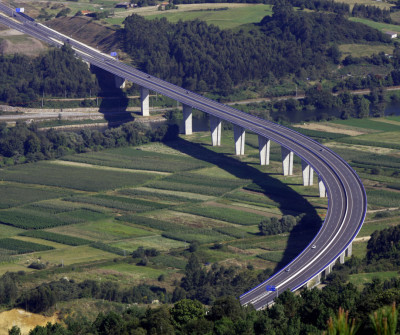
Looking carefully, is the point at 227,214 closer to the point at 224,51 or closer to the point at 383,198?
the point at 383,198

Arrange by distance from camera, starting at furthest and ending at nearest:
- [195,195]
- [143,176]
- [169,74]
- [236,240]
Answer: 1. [169,74]
2. [143,176]
3. [195,195]
4. [236,240]

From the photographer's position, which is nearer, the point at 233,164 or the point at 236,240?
the point at 236,240

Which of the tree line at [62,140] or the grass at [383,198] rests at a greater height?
the tree line at [62,140]

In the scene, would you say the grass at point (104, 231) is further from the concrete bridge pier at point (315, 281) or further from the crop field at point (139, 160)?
the crop field at point (139, 160)

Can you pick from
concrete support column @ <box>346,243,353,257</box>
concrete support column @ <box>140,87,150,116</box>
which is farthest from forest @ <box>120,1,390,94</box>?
concrete support column @ <box>346,243,353,257</box>

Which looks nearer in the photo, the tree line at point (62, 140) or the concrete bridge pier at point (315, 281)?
the concrete bridge pier at point (315, 281)

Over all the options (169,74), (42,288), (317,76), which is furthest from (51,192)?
(317,76)

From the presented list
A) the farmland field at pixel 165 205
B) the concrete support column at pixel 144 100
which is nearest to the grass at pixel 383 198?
the farmland field at pixel 165 205

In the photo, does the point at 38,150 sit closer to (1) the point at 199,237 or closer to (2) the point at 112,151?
(2) the point at 112,151
